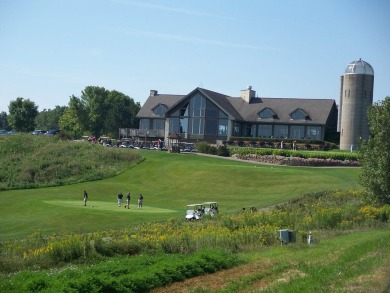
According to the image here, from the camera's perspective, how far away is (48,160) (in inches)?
2367

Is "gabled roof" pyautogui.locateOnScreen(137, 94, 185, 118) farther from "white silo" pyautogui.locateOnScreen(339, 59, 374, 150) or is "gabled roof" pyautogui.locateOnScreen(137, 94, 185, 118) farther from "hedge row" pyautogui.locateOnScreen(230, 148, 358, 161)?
"hedge row" pyautogui.locateOnScreen(230, 148, 358, 161)

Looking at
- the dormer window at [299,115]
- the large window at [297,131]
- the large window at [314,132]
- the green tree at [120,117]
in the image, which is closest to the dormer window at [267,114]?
the dormer window at [299,115]

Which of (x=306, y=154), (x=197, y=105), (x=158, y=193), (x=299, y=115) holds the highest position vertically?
(x=197, y=105)

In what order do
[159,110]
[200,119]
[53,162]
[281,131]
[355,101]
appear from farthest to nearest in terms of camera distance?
[159,110] → [281,131] → [200,119] → [355,101] → [53,162]

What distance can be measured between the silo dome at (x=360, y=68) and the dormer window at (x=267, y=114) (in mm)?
11182

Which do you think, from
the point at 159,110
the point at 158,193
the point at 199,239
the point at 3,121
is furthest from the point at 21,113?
the point at 199,239

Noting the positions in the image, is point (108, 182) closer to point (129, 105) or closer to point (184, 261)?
point (184, 261)

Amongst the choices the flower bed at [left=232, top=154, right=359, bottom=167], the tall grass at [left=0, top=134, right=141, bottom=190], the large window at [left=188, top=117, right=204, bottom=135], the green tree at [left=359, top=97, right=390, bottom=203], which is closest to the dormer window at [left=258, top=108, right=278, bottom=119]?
the large window at [left=188, top=117, right=204, bottom=135]

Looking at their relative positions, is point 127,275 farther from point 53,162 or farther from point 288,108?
point 288,108

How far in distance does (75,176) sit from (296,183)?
71.9ft

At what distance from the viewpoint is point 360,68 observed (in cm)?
7525

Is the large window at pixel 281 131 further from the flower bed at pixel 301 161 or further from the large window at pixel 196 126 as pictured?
the flower bed at pixel 301 161

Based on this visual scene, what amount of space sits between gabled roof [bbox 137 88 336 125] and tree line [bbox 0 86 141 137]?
16.9 m

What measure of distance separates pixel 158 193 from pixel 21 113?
226ft
